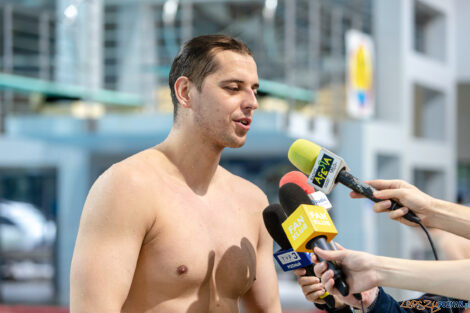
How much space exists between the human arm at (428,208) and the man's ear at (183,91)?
528 millimetres

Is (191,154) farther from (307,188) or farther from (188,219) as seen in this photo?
(307,188)

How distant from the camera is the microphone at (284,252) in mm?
1871

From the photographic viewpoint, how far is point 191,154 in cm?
201

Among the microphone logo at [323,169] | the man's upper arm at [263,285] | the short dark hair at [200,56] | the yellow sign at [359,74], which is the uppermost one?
the yellow sign at [359,74]

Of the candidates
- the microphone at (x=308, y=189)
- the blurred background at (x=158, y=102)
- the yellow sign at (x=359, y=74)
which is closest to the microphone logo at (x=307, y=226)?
the microphone at (x=308, y=189)

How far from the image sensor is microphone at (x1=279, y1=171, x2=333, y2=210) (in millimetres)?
1946

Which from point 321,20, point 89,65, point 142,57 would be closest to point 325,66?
point 321,20

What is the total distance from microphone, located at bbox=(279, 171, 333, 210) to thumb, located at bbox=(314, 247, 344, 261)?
15.8 inches

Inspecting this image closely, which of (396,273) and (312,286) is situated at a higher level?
(396,273)

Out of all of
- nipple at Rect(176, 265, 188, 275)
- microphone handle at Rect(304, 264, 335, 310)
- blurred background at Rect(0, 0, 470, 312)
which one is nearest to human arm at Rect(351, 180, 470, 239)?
microphone handle at Rect(304, 264, 335, 310)

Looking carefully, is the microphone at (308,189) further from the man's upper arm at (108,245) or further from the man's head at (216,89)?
the man's upper arm at (108,245)

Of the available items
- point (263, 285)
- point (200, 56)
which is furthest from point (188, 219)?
point (200, 56)

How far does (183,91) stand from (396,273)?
81 centimetres

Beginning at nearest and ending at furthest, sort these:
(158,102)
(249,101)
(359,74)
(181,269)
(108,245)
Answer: (108,245)
(181,269)
(249,101)
(158,102)
(359,74)
